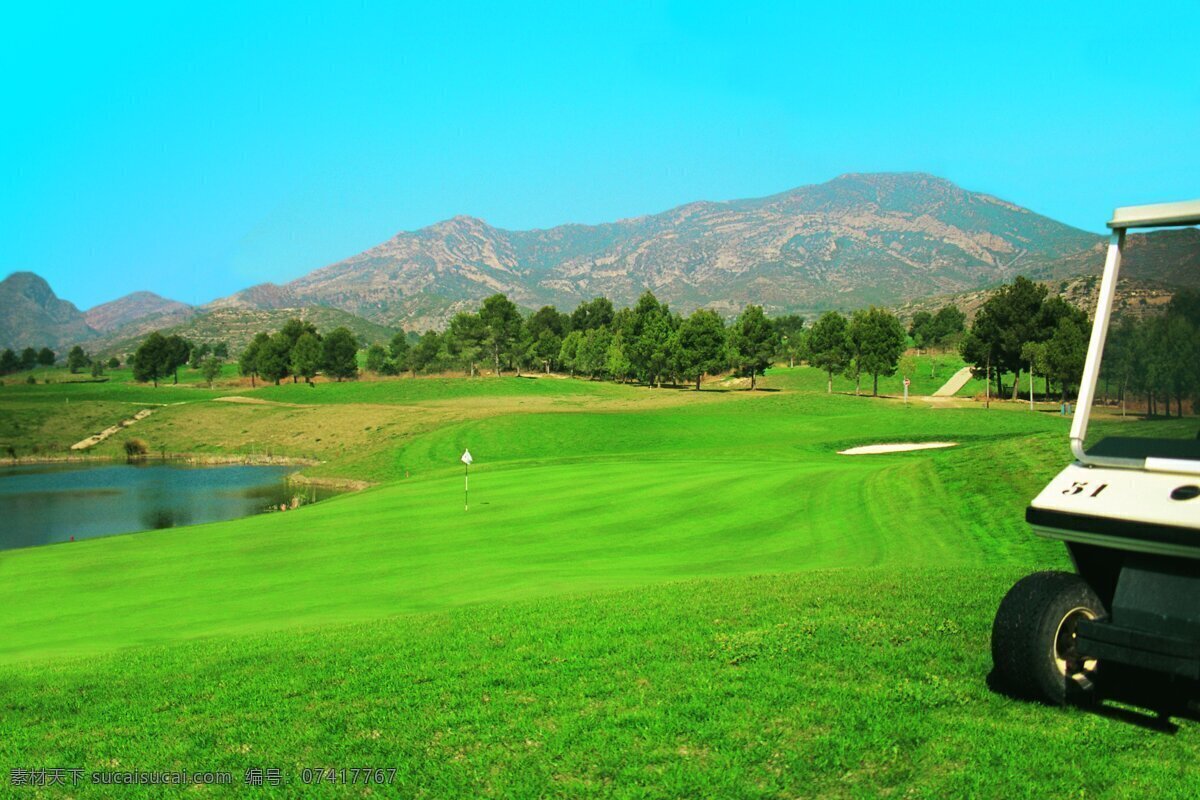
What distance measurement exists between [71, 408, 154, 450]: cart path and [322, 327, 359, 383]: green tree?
175 feet

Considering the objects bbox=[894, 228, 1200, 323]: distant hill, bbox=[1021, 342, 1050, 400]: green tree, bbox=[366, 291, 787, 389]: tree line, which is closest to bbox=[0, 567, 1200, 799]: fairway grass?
bbox=[894, 228, 1200, 323]: distant hill

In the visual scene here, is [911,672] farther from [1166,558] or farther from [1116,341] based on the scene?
[1116,341]

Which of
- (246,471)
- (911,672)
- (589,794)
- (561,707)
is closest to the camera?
(589,794)

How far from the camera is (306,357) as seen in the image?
140m

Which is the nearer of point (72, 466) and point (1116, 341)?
point (1116, 341)

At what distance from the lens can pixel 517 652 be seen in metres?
8.58

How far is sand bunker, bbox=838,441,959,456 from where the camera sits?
41844 millimetres

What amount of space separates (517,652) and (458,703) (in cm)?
156

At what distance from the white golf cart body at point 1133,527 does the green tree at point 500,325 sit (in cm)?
14710

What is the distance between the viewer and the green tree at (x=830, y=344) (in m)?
94.9

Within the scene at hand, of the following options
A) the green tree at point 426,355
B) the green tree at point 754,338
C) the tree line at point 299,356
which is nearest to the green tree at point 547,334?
the green tree at point 426,355

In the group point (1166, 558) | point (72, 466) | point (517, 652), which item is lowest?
point (72, 466)

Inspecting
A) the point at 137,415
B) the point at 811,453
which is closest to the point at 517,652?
the point at 811,453

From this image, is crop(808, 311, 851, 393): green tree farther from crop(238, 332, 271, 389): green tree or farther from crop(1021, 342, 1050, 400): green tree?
crop(238, 332, 271, 389): green tree
